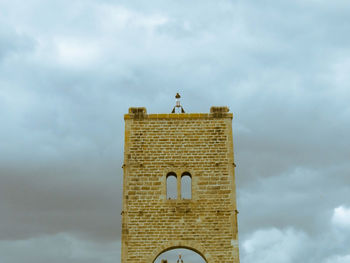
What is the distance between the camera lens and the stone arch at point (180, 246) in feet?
69.0

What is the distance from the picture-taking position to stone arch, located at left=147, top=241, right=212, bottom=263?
69.0 ft

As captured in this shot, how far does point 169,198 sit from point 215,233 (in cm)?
246

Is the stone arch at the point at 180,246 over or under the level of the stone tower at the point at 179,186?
under

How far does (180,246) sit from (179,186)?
254 cm

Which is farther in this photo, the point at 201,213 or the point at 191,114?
the point at 191,114

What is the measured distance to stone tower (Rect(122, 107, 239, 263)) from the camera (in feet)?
69.7

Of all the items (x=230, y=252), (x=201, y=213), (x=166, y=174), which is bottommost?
(x=230, y=252)

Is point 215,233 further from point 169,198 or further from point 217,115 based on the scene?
point 217,115

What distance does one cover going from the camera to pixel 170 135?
22766 mm

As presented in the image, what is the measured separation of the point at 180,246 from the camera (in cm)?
2131

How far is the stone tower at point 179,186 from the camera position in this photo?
2125cm

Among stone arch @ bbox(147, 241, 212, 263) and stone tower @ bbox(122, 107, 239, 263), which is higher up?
stone tower @ bbox(122, 107, 239, 263)

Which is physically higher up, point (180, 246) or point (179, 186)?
point (179, 186)

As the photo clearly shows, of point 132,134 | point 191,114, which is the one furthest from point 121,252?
point 191,114
